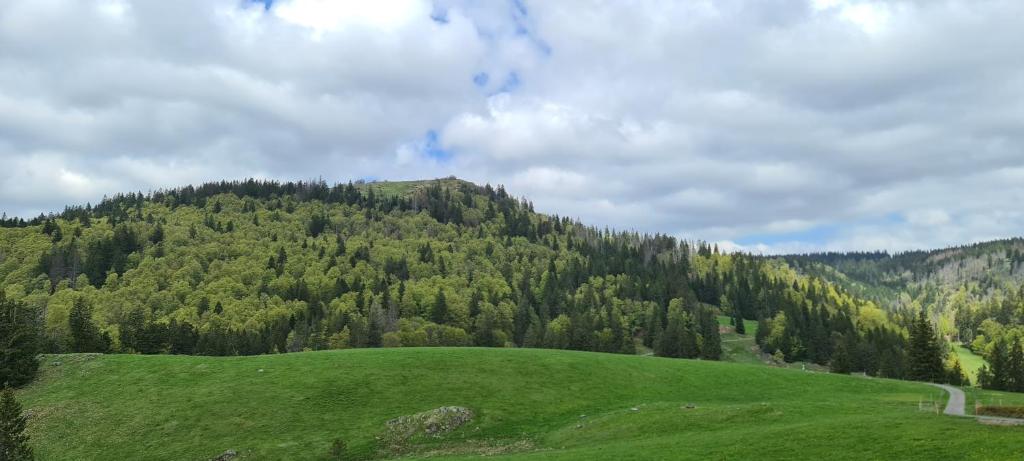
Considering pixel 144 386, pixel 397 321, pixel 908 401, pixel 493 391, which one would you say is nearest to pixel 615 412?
pixel 493 391

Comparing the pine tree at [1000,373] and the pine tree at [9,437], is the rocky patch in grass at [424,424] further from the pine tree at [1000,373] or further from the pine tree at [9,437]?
the pine tree at [1000,373]

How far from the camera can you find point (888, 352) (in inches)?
Answer: 6024

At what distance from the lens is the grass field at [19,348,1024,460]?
3593 cm

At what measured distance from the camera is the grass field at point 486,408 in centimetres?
3593

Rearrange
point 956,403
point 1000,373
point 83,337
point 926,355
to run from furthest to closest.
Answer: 1. point 83,337
2. point 1000,373
3. point 926,355
4. point 956,403

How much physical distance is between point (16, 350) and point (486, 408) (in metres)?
53.8

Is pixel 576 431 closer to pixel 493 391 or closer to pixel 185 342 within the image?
pixel 493 391

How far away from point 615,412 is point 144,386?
50.8m

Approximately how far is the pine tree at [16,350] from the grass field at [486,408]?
2.15 meters

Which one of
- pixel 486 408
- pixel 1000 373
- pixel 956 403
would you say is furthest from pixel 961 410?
pixel 1000 373

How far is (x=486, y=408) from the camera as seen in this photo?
197ft

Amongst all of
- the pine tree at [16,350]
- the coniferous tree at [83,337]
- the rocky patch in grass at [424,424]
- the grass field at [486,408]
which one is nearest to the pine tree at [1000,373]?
the grass field at [486,408]

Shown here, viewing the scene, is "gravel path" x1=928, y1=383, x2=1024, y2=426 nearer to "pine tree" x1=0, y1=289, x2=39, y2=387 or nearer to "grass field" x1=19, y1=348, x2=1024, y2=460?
"grass field" x1=19, y1=348, x2=1024, y2=460

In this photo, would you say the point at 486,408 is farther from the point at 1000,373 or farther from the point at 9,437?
the point at 1000,373
